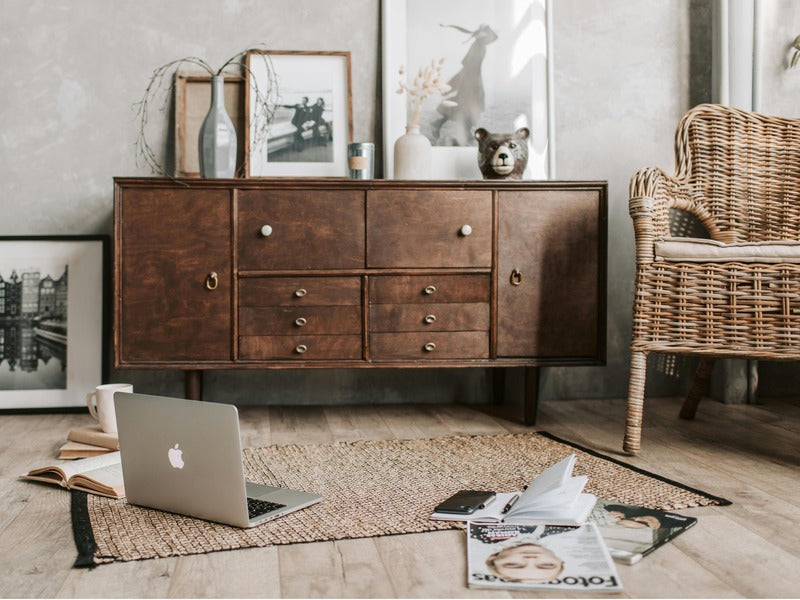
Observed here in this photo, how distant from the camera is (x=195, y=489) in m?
1.42

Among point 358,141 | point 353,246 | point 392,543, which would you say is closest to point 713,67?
point 358,141

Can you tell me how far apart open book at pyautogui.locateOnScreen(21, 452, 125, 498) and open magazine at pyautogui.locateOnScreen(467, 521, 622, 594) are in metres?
0.77

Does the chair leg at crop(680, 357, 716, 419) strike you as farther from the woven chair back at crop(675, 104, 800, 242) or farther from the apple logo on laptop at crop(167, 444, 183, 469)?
the apple logo on laptop at crop(167, 444, 183, 469)

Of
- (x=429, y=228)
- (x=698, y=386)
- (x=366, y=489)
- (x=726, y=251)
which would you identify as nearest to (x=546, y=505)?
(x=366, y=489)

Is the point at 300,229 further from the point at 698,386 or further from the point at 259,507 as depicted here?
the point at 698,386

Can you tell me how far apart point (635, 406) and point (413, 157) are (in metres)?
1.06

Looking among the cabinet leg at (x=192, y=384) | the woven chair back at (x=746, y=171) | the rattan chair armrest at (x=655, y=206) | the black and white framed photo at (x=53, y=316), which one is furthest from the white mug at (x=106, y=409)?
the woven chair back at (x=746, y=171)

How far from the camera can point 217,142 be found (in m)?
2.45

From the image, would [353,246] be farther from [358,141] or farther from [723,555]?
[723,555]

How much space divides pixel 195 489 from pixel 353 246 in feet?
3.59

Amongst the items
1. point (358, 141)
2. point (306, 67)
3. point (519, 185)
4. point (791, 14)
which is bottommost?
point (519, 185)

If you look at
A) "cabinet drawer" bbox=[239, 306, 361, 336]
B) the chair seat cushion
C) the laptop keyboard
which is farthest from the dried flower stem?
the laptop keyboard

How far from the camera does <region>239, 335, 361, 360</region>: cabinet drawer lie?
2359mm

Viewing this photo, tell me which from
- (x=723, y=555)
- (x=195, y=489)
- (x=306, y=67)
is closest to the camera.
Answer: (x=723, y=555)
